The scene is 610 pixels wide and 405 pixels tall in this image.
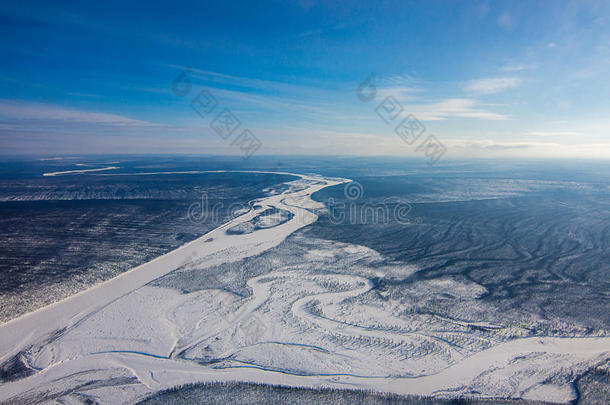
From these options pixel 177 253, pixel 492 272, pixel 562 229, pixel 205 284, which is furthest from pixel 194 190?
pixel 562 229

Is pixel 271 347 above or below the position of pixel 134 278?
below

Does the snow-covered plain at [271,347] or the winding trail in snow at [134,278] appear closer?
the snow-covered plain at [271,347]

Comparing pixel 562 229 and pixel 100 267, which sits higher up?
pixel 562 229

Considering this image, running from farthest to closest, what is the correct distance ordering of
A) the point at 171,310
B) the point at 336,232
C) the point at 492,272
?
the point at 336,232, the point at 492,272, the point at 171,310

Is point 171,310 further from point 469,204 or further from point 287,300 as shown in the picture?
point 469,204

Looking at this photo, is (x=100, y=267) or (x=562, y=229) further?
(x=562, y=229)

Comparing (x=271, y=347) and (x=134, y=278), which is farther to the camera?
(x=134, y=278)

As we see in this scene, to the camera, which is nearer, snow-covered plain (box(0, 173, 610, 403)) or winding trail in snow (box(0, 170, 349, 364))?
snow-covered plain (box(0, 173, 610, 403))

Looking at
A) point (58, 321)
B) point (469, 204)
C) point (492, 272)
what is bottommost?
point (58, 321)
